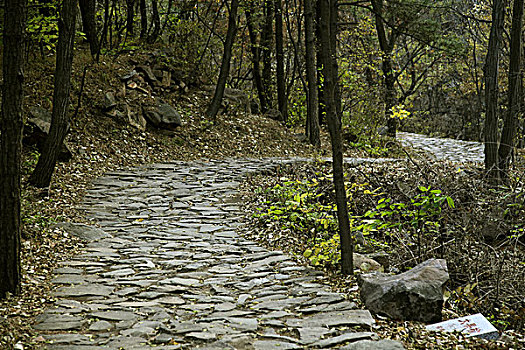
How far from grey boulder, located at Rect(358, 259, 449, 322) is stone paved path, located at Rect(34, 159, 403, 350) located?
0.19 m

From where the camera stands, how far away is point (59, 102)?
26.9 feet

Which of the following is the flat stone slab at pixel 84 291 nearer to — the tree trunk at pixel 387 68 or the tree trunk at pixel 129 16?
the tree trunk at pixel 129 16

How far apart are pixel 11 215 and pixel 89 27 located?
10.2 meters

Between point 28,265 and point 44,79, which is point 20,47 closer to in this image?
point 28,265

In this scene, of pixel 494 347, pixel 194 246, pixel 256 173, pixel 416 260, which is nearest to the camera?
pixel 494 347

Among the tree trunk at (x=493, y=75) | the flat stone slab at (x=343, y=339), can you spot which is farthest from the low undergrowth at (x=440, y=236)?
the tree trunk at (x=493, y=75)

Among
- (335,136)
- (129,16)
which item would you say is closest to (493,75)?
(335,136)

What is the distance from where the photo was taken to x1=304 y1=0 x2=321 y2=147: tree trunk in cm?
1429

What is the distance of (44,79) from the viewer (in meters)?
11.6

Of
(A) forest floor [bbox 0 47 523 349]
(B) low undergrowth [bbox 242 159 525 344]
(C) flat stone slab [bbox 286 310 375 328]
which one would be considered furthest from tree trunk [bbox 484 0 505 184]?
(C) flat stone slab [bbox 286 310 375 328]

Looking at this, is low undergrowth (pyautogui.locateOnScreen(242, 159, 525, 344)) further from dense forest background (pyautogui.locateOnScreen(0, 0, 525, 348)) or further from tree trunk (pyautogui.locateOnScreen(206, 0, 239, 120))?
tree trunk (pyautogui.locateOnScreen(206, 0, 239, 120))

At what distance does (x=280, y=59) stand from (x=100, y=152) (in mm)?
8274

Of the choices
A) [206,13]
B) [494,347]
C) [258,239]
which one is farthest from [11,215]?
[206,13]

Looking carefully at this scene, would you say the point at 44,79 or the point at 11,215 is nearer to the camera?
the point at 11,215
